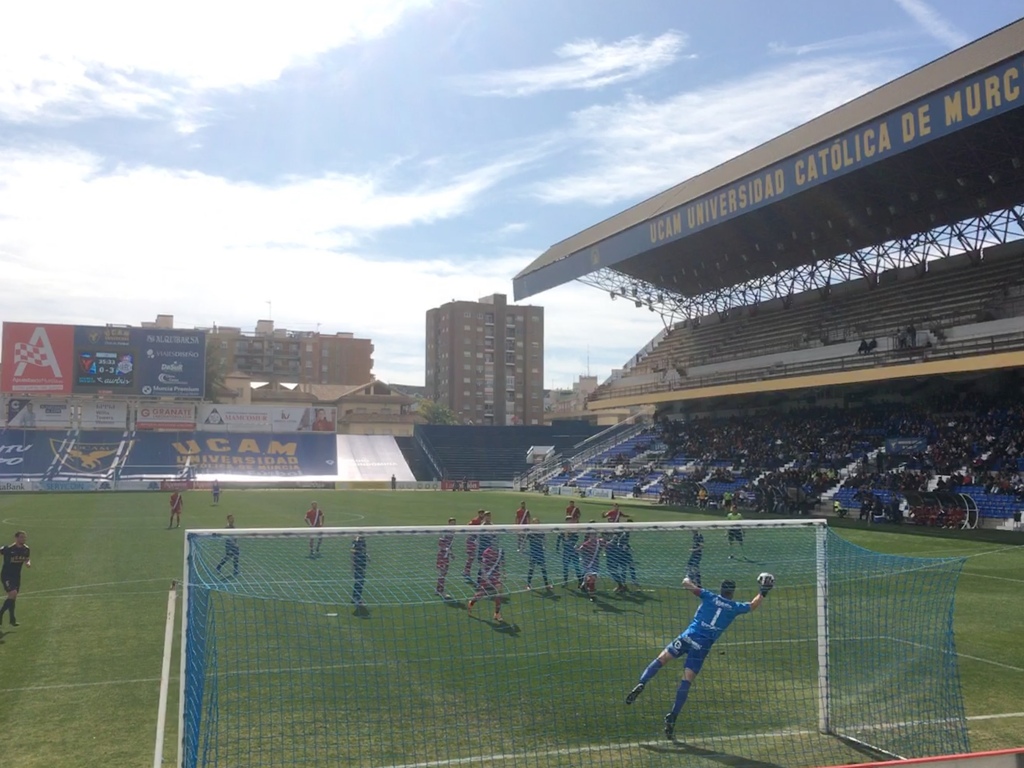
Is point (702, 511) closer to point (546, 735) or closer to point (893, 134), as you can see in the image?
point (893, 134)

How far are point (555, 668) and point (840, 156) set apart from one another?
26723mm

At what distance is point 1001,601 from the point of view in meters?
16.9

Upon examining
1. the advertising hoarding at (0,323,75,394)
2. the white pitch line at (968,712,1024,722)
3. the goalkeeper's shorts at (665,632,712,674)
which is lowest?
the white pitch line at (968,712,1024,722)

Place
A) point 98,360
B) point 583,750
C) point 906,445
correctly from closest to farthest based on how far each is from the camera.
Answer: point 583,750 → point 906,445 → point 98,360

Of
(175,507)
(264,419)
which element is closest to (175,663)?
(175,507)

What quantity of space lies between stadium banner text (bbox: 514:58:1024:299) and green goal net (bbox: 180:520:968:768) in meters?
18.7

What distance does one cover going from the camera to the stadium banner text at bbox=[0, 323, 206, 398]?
6156 cm

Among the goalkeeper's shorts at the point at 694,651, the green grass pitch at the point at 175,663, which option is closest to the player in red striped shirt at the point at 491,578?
the green grass pitch at the point at 175,663

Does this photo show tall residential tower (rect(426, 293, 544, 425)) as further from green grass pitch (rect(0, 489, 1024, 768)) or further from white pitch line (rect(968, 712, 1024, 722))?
white pitch line (rect(968, 712, 1024, 722))

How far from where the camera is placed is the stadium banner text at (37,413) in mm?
64875

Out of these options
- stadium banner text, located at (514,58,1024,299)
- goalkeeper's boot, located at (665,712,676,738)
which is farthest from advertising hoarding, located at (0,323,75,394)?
goalkeeper's boot, located at (665,712,676,738)

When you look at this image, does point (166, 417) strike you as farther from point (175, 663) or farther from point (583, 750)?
point (583, 750)

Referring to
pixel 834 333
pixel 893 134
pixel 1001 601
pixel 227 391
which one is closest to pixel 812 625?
pixel 1001 601

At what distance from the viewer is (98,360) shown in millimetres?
62219
